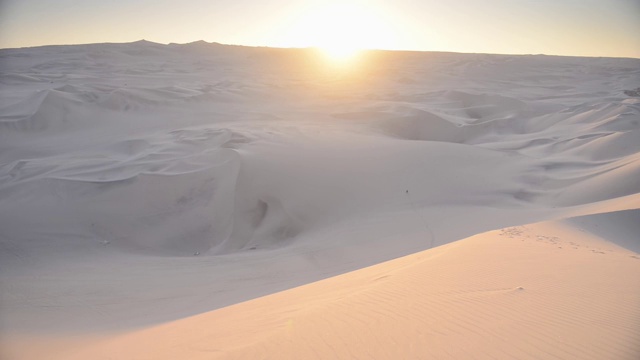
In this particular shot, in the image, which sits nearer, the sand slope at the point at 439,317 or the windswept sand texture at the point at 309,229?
the sand slope at the point at 439,317

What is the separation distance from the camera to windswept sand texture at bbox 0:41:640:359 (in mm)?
3076

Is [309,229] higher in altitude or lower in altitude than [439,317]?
higher

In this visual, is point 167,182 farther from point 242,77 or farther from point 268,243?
point 242,77

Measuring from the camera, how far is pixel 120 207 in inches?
303

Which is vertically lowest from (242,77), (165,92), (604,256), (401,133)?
(604,256)

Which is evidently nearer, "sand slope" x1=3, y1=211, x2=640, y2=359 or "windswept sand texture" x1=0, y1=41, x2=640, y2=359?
"sand slope" x1=3, y1=211, x2=640, y2=359

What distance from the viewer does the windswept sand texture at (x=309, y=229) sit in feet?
10.1

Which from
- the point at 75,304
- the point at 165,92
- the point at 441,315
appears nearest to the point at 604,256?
the point at 441,315

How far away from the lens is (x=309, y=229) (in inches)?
293

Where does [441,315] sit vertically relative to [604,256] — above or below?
below

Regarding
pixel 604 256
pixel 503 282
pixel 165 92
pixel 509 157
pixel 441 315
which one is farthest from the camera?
pixel 165 92

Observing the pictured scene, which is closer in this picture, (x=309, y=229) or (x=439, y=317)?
(x=439, y=317)

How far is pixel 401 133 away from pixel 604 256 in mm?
10376

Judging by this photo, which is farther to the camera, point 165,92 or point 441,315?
point 165,92
